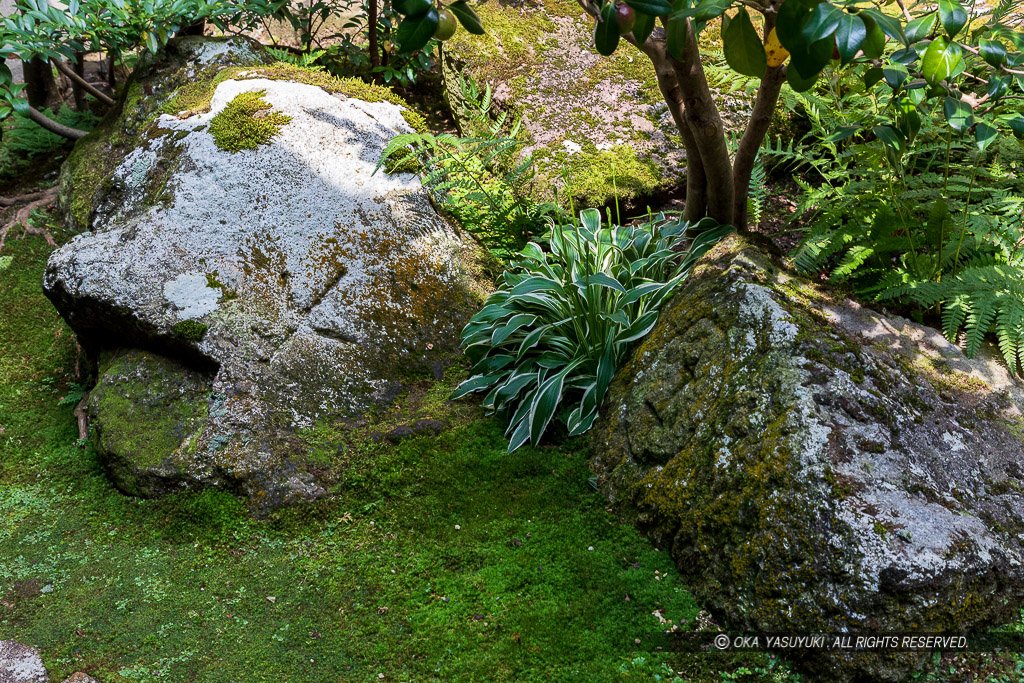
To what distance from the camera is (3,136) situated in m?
5.12

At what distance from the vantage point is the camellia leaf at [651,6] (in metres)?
1.33

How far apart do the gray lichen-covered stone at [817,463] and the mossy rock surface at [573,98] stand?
1760 mm

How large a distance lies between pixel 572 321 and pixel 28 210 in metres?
3.96

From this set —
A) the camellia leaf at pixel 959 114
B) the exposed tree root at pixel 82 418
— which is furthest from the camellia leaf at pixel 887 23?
the exposed tree root at pixel 82 418

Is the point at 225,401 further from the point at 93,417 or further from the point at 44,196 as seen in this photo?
the point at 44,196

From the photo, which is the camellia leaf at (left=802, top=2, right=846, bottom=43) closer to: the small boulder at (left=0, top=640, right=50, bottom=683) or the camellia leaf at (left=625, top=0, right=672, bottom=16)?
the camellia leaf at (left=625, top=0, right=672, bottom=16)

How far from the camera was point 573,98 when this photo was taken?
16.3 ft

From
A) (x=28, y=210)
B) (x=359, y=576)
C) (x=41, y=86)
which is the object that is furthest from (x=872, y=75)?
(x=41, y=86)

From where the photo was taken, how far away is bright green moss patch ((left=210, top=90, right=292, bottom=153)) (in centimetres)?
367

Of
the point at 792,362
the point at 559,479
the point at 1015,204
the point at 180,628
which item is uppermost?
the point at 1015,204

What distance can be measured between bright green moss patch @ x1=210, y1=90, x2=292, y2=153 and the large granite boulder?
0.03 ft

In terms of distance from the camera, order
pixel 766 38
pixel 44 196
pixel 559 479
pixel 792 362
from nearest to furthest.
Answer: pixel 766 38
pixel 792 362
pixel 559 479
pixel 44 196

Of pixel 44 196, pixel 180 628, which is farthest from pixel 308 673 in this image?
pixel 44 196

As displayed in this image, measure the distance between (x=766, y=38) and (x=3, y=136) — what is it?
546 centimetres
